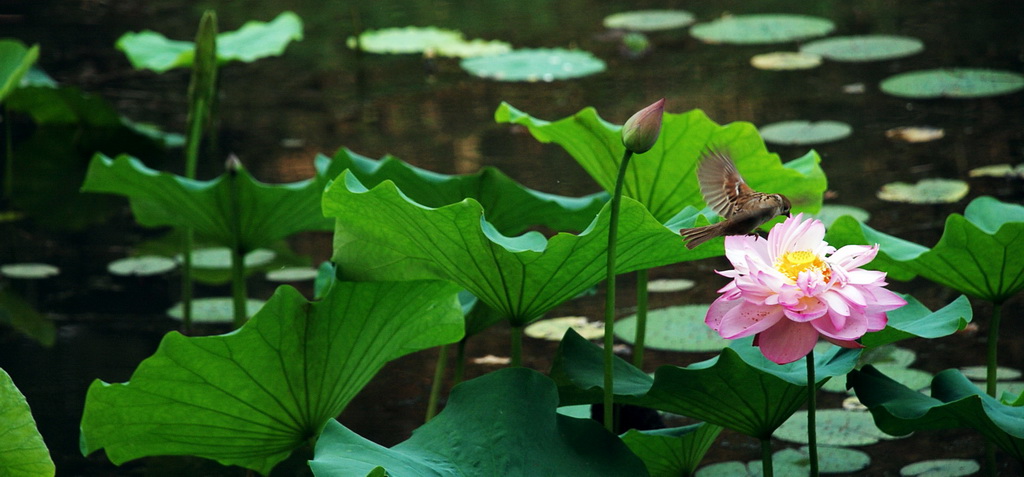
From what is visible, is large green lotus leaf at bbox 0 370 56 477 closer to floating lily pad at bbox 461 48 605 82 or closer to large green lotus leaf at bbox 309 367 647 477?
large green lotus leaf at bbox 309 367 647 477

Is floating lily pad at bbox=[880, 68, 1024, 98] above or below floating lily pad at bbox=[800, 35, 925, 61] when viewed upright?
below

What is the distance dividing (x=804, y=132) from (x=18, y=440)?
2.25 m

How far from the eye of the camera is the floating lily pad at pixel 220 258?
254cm

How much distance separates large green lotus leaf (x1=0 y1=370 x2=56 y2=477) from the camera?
44.3 inches

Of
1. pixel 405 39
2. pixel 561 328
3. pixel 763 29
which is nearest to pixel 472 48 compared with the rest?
pixel 405 39

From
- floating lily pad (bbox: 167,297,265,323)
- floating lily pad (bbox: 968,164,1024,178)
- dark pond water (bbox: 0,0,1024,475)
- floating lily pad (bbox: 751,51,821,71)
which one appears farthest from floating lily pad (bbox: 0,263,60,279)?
floating lily pad (bbox: 751,51,821,71)

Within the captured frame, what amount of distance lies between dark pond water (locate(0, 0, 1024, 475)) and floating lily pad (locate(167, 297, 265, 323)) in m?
0.04

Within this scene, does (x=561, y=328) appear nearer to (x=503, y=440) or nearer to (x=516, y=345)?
(x=516, y=345)

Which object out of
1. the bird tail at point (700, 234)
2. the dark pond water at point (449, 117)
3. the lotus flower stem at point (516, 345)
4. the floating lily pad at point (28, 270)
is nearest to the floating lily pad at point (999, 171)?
the dark pond water at point (449, 117)

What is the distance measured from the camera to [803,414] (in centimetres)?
173

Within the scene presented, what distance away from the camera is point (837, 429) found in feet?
5.49

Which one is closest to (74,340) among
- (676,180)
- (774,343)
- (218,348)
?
(218,348)

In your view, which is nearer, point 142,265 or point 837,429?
point 837,429

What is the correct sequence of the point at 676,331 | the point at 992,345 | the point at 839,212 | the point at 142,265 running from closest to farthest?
the point at 992,345 < the point at 676,331 < the point at 839,212 < the point at 142,265
